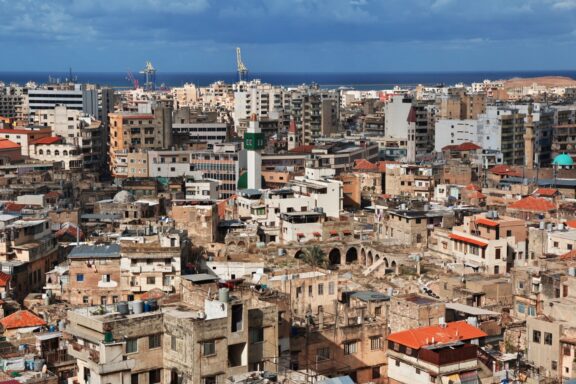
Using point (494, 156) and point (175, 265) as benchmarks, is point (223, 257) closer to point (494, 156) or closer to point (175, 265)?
point (175, 265)

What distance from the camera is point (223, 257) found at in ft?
139

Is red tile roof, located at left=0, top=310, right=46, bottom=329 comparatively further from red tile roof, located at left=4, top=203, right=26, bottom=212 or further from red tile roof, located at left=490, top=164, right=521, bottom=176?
red tile roof, located at left=490, top=164, right=521, bottom=176

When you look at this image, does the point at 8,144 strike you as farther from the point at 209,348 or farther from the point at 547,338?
the point at 209,348

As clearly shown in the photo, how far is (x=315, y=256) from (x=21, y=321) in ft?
69.1

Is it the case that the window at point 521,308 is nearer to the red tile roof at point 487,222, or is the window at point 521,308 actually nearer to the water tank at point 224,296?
the red tile roof at point 487,222

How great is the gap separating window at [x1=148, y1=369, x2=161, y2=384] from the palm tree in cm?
2563

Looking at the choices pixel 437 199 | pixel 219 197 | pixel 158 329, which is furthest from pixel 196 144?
pixel 158 329

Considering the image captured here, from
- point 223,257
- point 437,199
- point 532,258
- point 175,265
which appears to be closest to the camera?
point 175,265

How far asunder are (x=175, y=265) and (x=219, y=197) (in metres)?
33.9

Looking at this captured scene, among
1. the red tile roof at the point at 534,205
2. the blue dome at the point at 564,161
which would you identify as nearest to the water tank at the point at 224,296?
the red tile roof at the point at 534,205

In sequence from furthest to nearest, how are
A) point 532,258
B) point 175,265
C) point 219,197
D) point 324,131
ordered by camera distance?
point 324,131, point 219,197, point 532,258, point 175,265

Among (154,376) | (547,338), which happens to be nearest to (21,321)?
(154,376)

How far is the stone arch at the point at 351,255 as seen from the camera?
5200 cm

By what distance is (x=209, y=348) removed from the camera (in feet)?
72.8
